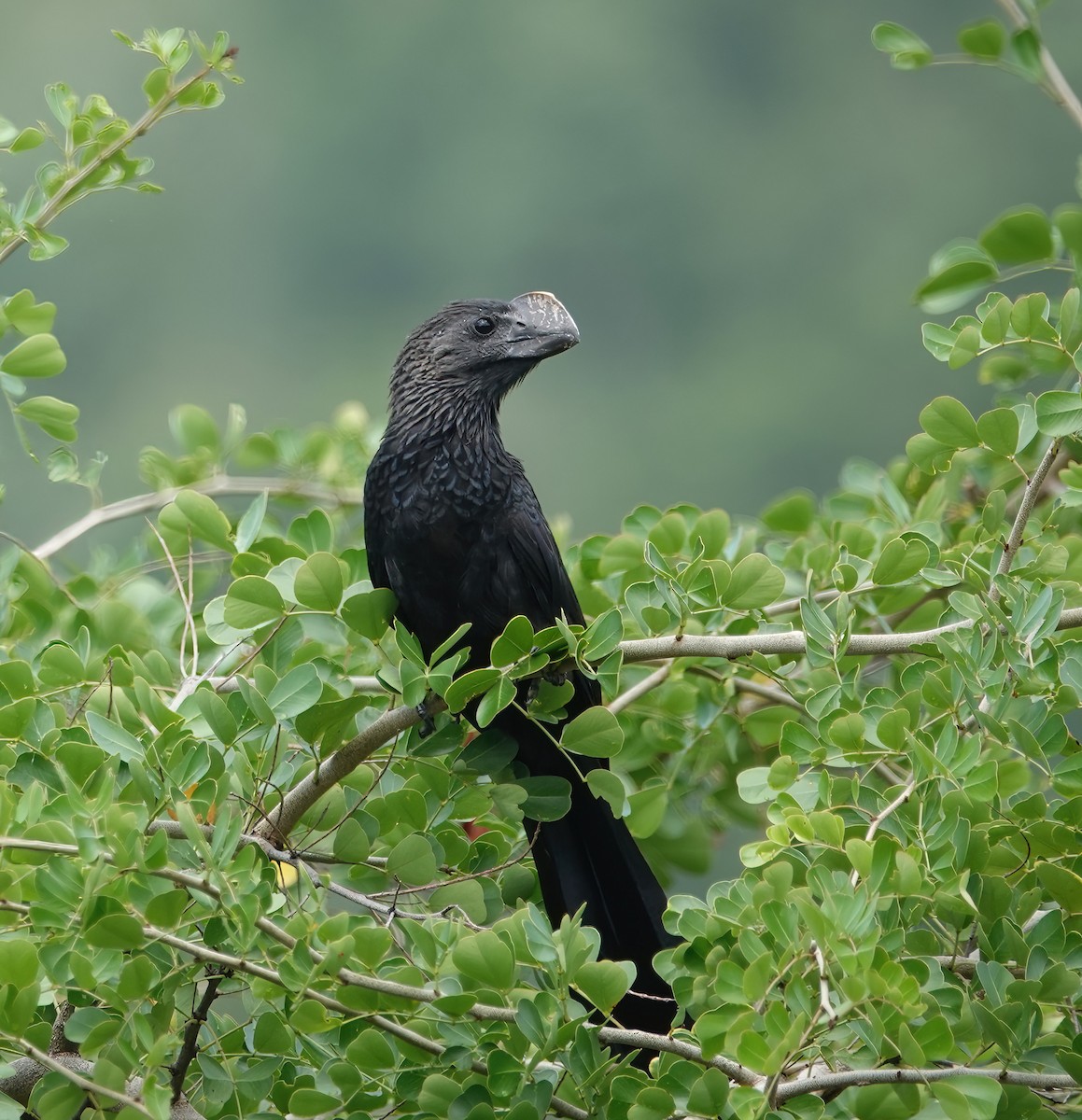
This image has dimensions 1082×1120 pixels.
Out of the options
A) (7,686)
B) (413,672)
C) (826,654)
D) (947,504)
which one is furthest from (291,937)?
(947,504)

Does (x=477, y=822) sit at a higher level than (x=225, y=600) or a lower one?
lower

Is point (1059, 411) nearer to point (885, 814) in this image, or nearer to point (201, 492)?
point (885, 814)

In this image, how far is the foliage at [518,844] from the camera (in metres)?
1.44

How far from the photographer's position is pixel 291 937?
148cm

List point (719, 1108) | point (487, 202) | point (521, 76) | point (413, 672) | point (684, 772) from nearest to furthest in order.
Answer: point (719, 1108), point (413, 672), point (684, 772), point (487, 202), point (521, 76)

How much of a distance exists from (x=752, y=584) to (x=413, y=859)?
25.5 inches

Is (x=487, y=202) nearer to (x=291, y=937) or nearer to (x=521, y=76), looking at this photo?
(x=521, y=76)

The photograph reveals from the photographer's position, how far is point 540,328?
2.79 m

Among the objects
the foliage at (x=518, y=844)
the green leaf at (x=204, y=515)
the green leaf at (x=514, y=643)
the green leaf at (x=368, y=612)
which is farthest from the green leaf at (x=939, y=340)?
the green leaf at (x=204, y=515)

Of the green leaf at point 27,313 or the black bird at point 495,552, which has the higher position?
the green leaf at point 27,313

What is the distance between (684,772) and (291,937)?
1.49 metres

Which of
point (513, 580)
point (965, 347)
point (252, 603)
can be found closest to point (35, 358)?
point (252, 603)

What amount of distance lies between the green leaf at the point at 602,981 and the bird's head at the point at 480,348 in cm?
147

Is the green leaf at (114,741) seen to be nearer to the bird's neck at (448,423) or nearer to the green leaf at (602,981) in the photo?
the green leaf at (602,981)
